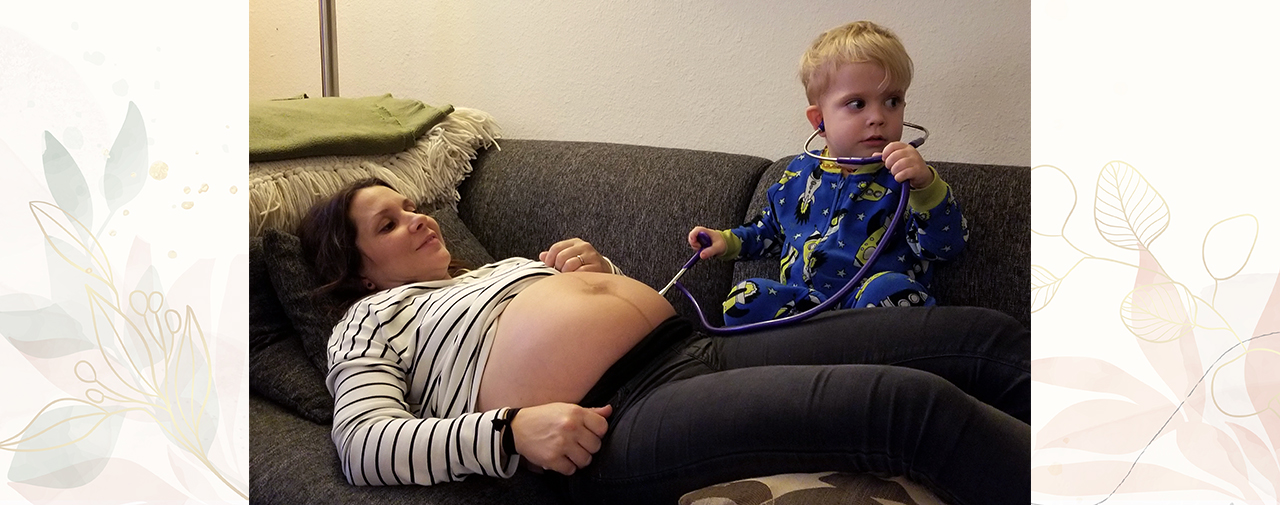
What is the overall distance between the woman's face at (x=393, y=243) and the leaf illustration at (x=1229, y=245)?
0.93m

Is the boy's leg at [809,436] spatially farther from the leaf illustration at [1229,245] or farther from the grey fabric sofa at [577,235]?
the leaf illustration at [1229,245]

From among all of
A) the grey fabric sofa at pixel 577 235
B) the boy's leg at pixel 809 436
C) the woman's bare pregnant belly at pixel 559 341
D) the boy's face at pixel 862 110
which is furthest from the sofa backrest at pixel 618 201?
the boy's leg at pixel 809 436

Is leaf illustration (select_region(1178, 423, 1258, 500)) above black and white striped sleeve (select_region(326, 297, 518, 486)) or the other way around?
above

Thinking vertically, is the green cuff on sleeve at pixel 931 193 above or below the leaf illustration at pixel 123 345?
above

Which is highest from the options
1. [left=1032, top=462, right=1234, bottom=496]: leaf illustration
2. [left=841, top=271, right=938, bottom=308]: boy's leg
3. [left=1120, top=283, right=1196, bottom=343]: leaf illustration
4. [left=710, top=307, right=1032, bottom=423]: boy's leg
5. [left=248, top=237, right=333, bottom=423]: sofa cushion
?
[left=1120, top=283, right=1196, bottom=343]: leaf illustration

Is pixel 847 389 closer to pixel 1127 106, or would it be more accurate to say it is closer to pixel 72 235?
pixel 1127 106

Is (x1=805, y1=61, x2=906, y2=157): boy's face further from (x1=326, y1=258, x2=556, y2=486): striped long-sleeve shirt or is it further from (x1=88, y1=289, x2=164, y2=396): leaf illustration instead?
(x1=88, y1=289, x2=164, y2=396): leaf illustration

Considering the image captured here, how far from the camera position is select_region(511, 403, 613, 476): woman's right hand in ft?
2.97

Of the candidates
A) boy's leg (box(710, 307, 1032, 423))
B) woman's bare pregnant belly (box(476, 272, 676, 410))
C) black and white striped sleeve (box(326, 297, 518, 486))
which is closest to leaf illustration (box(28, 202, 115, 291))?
black and white striped sleeve (box(326, 297, 518, 486))

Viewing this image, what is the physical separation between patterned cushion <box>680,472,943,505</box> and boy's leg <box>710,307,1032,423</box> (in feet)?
0.85

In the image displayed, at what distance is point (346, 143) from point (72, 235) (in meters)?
0.97

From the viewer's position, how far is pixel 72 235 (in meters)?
0.60

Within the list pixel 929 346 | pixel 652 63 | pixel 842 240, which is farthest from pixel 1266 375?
pixel 652 63

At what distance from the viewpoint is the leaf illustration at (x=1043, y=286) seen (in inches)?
21.7
